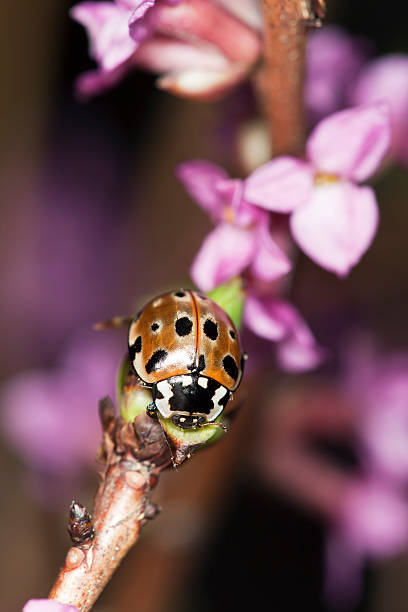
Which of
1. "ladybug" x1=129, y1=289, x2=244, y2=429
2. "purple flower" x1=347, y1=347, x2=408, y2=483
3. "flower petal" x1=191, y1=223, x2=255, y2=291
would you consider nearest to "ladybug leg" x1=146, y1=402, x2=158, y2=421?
"ladybug" x1=129, y1=289, x2=244, y2=429

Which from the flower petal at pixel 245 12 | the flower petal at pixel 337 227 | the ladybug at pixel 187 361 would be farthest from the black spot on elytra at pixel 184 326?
the flower petal at pixel 245 12

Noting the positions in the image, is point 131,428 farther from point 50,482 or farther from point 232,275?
point 50,482

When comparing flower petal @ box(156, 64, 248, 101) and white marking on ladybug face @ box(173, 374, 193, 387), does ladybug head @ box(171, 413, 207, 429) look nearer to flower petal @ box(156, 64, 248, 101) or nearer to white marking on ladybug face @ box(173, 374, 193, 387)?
white marking on ladybug face @ box(173, 374, 193, 387)

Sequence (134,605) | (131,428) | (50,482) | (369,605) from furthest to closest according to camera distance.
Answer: (369,605) < (50,482) < (134,605) < (131,428)

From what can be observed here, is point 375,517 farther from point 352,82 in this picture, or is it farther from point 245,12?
point 245,12

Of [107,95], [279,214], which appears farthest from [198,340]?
[107,95]
